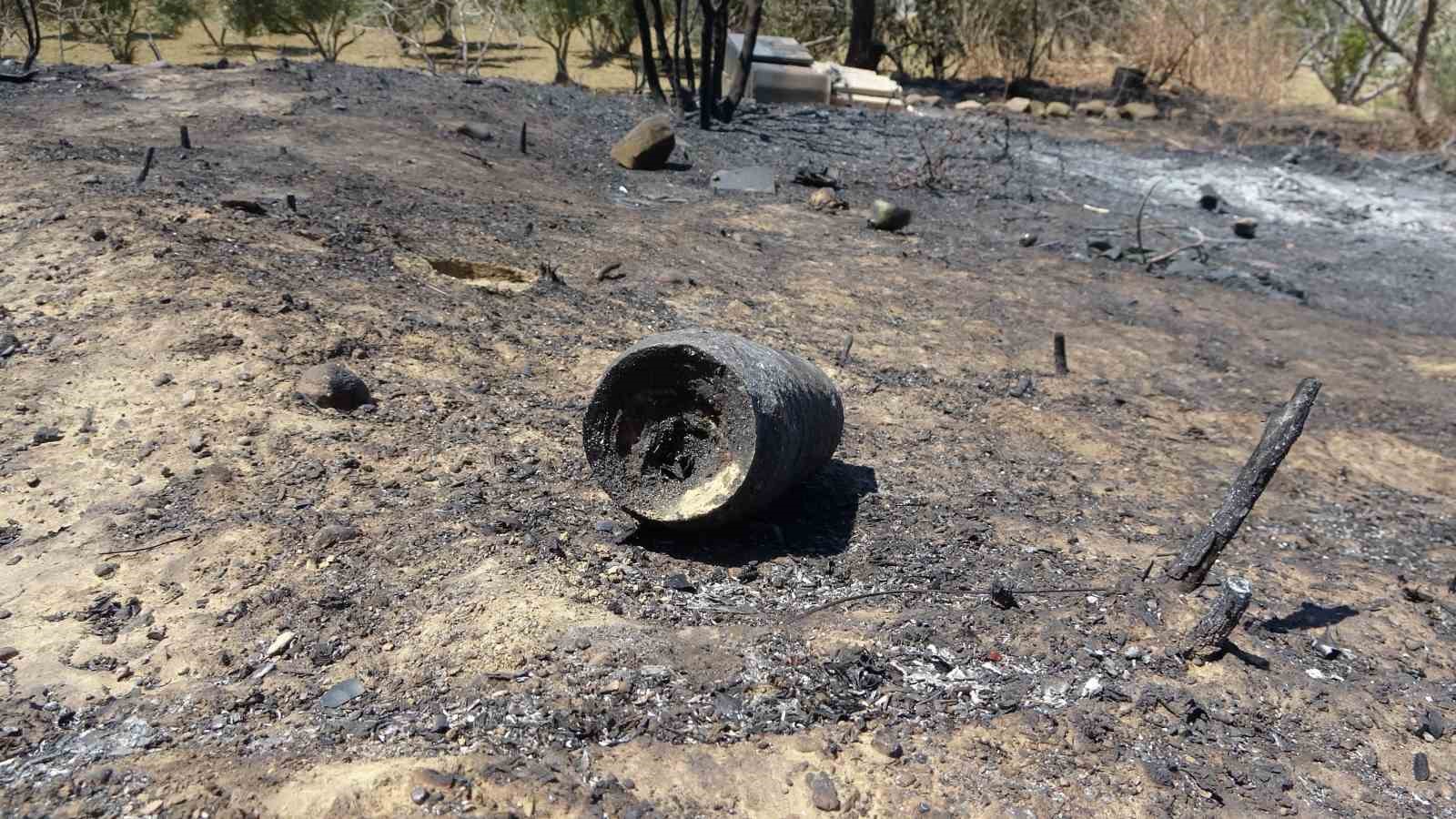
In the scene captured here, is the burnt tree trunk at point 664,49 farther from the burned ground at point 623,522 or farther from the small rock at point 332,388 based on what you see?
the small rock at point 332,388

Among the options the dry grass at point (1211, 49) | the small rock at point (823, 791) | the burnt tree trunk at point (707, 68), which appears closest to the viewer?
the small rock at point (823, 791)

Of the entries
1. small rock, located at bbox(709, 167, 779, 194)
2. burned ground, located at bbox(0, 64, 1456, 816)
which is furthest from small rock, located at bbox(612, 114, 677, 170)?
burned ground, located at bbox(0, 64, 1456, 816)

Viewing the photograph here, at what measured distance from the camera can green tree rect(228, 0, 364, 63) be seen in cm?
1825

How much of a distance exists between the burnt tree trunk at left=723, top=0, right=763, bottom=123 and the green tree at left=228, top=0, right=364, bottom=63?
8.45m

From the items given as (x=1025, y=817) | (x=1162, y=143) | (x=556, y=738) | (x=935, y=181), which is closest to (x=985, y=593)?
(x=1025, y=817)

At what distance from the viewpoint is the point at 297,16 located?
18484 mm

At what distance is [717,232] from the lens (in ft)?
28.0

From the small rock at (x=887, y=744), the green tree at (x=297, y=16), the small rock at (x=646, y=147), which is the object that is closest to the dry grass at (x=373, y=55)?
the green tree at (x=297, y=16)

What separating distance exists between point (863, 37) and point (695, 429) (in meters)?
14.1

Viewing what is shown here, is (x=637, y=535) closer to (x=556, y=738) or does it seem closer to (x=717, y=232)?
(x=556, y=738)

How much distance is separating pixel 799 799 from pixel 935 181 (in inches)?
336

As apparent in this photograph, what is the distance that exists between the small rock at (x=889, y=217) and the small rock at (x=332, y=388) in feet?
17.4

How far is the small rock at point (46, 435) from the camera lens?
177 inches

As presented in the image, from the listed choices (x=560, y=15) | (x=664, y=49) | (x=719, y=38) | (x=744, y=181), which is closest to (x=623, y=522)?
(x=744, y=181)
